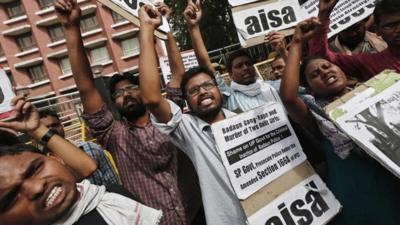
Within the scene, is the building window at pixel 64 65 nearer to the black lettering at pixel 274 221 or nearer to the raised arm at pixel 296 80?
the raised arm at pixel 296 80

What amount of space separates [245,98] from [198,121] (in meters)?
0.75

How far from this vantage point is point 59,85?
2730 cm

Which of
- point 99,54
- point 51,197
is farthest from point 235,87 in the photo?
point 99,54

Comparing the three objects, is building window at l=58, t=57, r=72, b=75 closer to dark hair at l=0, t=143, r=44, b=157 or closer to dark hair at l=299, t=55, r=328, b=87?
dark hair at l=299, t=55, r=328, b=87

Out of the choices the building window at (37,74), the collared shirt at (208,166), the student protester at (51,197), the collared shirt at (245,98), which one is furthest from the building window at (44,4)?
the student protester at (51,197)

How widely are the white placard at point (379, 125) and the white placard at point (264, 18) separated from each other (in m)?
1.31

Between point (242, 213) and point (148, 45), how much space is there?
1136mm

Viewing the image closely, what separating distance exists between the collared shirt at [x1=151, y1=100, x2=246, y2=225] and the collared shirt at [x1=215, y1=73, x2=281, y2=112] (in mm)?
493

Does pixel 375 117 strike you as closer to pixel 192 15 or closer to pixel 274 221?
pixel 274 221

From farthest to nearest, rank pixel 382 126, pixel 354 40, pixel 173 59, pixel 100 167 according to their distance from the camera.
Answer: pixel 354 40 → pixel 173 59 → pixel 100 167 → pixel 382 126

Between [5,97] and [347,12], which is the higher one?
[5,97]

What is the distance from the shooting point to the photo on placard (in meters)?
1.69

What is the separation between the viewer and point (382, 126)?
1761 millimetres

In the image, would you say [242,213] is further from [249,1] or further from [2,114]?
[249,1]
